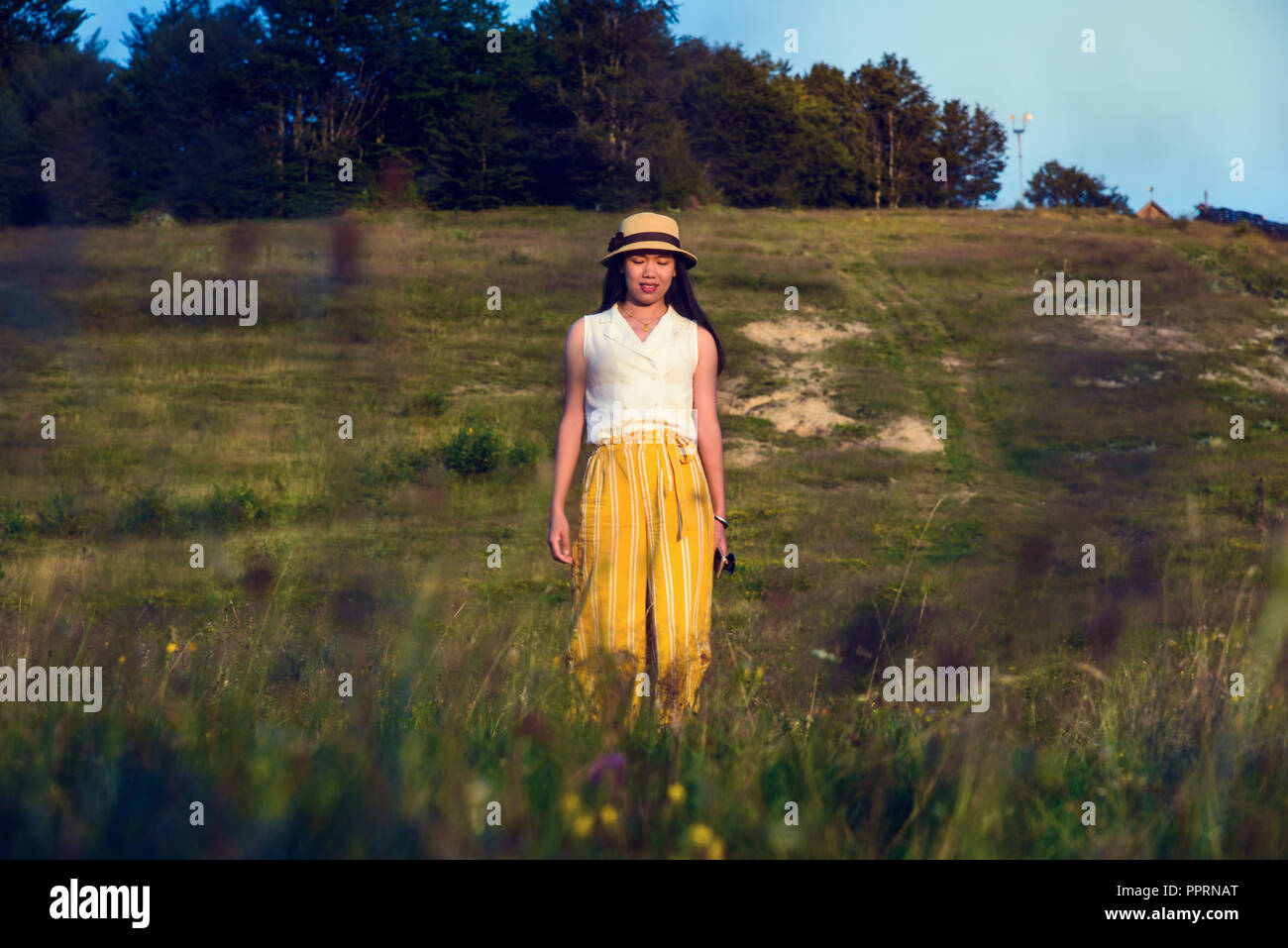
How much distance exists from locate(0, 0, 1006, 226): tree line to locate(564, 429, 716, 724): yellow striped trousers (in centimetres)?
3983

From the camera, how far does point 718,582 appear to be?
12.2m

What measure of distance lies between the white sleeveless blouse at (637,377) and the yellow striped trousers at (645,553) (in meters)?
0.05

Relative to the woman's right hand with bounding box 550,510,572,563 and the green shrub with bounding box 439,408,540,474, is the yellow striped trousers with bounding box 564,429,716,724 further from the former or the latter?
the green shrub with bounding box 439,408,540,474

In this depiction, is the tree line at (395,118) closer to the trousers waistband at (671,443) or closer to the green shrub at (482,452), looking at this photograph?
the green shrub at (482,452)

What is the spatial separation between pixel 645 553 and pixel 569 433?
520 mm

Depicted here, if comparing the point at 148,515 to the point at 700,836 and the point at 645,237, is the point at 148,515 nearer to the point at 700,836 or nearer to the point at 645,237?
the point at 645,237

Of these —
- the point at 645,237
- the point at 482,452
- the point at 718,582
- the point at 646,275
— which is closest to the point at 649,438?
the point at 646,275

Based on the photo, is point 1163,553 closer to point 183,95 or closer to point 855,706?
point 855,706

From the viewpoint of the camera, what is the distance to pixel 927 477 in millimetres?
17953

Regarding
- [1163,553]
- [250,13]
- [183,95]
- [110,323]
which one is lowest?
[1163,553]

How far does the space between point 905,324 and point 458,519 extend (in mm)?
16567

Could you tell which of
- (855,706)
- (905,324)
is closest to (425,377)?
(905,324)

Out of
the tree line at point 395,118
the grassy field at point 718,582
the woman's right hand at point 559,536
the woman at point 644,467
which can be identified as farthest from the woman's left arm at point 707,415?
the tree line at point 395,118

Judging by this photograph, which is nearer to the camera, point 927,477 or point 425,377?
point 927,477
